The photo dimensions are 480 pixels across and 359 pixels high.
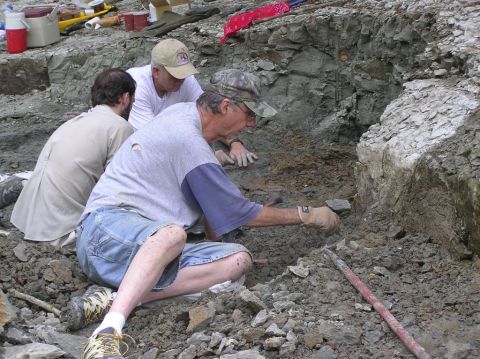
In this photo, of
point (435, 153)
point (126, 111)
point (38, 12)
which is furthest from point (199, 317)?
point (38, 12)

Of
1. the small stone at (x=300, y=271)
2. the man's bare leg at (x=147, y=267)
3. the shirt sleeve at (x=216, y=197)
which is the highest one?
the shirt sleeve at (x=216, y=197)

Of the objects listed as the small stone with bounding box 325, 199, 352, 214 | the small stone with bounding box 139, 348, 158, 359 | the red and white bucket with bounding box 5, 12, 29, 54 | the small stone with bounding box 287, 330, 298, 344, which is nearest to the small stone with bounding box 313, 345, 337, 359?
the small stone with bounding box 287, 330, 298, 344

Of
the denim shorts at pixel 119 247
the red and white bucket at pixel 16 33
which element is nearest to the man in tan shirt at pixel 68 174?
the denim shorts at pixel 119 247

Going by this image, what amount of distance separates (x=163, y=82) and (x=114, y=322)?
100 inches

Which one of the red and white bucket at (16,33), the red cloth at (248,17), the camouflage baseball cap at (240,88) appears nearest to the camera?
the camouflage baseball cap at (240,88)

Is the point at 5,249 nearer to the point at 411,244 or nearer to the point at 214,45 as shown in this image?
the point at 411,244

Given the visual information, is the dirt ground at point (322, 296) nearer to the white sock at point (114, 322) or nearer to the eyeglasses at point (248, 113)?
the white sock at point (114, 322)

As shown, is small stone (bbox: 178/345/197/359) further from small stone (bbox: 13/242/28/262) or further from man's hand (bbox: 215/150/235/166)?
man's hand (bbox: 215/150/235/166)

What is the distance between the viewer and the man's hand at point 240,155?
6.38 metres

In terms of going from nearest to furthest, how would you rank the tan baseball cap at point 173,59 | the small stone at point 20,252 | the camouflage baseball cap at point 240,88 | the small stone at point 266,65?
1. the camouflage baseball cap at point 240,88
2. the small stone at point 20,252
3. the tan baseball cap at point 173,59
4. the small stone at point 266,65

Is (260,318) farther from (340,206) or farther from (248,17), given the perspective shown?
(248,17)

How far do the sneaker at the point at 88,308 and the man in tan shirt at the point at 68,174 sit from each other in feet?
2.49

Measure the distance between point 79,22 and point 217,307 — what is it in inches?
283

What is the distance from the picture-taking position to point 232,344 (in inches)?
132
